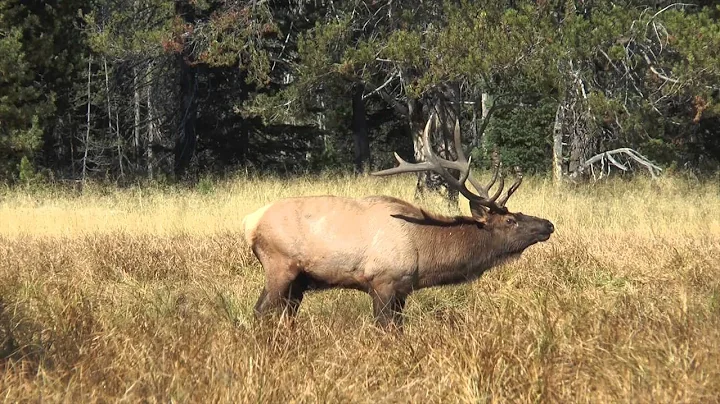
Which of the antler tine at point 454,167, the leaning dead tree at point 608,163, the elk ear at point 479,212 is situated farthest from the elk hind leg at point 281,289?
the leaning dead tree at point 608,163

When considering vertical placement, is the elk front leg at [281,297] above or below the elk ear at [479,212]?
below

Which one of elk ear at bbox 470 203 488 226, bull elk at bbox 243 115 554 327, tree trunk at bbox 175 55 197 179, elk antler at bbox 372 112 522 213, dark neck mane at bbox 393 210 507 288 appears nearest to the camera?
bull elk at bbox 243 115 554 327

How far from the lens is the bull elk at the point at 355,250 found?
18.7 feet

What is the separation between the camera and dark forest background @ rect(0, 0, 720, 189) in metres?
12.1

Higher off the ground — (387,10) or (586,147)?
(387,10)

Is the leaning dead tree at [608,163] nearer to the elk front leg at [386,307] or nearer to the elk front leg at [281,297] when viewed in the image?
the elk front leg at [386,307]

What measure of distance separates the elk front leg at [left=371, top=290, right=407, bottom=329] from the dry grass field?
3.7 inches

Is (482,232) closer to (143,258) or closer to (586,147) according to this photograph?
(143,258)

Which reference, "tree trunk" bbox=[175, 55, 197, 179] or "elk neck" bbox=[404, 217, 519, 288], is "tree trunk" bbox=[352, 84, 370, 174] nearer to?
"tree trunk" bbox=[175, 55, 197, 179]

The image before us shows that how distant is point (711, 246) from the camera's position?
8320mm

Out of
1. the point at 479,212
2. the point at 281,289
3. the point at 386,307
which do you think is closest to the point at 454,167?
the point at 479,212

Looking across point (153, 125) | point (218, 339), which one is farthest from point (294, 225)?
point (153, 125)

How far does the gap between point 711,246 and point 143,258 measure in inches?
225

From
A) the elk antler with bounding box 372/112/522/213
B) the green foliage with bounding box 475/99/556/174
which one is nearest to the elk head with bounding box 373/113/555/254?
the elk antler with bounding box 372/112/522/213
